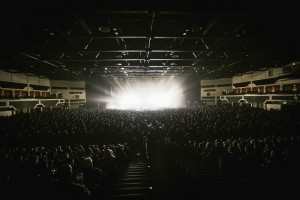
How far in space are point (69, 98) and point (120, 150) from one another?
32.3 meters

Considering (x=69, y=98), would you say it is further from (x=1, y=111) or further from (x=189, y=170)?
(x=189, y=170)

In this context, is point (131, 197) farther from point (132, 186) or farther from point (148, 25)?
point (148, 25)

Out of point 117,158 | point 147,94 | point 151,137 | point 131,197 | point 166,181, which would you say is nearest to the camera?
point 131,197

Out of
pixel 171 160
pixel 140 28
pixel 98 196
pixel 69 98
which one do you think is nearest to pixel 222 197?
pixel 98 196

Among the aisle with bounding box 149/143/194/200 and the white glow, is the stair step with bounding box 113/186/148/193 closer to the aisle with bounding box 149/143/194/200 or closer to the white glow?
the aisle with bounding box 149/143/194/200

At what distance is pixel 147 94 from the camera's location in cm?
4191

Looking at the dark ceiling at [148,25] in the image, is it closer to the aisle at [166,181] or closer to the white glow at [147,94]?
the aisle at [166,181]

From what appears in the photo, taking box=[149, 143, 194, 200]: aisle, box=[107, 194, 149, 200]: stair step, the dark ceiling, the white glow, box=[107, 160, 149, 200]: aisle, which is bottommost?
box=[149, 143, 194, 200]: aisle

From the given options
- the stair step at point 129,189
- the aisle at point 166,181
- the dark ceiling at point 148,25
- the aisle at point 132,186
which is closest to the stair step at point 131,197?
the aisle at point 132,186

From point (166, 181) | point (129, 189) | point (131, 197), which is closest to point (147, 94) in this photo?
point (166, 181)

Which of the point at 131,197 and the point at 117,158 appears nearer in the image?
the point at 131,197

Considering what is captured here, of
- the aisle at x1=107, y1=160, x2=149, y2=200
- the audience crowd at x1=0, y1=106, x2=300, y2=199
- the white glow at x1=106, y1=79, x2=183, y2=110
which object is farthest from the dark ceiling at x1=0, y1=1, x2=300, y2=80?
the white glow at x1=106, y1=79, x2=183, y2=110

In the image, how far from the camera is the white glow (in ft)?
136

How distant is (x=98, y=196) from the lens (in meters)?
4.93
